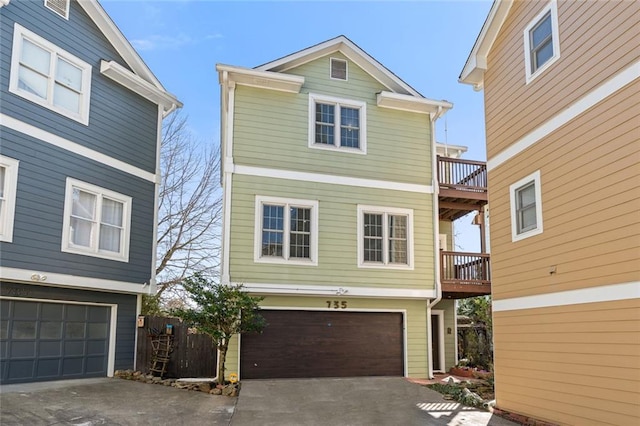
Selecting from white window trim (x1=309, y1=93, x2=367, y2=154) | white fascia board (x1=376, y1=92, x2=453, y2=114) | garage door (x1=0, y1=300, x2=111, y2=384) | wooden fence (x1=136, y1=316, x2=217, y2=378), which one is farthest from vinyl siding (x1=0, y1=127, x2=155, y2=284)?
white fascia board (x1=376, y1=92, x2=453, y2=114)

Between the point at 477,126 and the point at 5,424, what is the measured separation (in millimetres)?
17270

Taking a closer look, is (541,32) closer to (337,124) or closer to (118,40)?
(337,124)

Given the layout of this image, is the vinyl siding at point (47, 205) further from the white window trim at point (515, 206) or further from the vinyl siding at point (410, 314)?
the white window trim at point (515, 206)

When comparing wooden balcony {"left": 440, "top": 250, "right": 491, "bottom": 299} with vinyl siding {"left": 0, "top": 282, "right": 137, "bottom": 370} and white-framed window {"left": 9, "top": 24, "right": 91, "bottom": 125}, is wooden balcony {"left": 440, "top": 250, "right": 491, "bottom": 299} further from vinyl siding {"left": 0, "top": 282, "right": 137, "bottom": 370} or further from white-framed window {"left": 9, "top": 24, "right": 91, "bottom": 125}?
white-framed window {"left": 9, "top": 24, "right": 91, "bottom": 125}

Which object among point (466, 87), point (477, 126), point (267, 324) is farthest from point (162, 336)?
point (477, 126)

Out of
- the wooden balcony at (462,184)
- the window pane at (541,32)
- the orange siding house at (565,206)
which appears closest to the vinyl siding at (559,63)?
the orange siding house at (565,206)

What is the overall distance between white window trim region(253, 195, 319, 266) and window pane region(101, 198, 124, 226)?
337 centimetres

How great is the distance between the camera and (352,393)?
11828 millimetres

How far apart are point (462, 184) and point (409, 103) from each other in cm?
297

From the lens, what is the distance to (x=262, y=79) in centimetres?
1407

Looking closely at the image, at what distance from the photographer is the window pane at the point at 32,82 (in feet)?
36.1

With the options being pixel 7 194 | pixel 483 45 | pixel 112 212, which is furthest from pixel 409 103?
pixel 7 194

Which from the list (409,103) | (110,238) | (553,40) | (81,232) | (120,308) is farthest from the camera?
(409,103)

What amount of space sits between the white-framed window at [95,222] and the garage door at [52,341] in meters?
1.34
